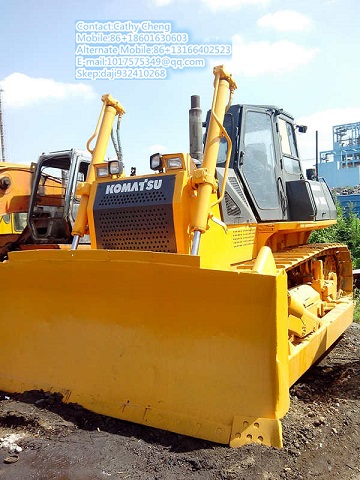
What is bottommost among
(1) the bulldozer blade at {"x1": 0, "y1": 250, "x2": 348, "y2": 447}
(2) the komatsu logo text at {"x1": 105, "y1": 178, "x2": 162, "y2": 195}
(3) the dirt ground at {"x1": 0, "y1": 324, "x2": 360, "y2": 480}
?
(3) the dirt ground at {"x1": 0, "y1": 324, "x2": 360, "y2": 480}

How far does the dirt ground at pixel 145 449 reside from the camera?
2631mm

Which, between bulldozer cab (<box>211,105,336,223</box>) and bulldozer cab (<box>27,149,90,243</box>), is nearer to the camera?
bulldozer cab (<box>211,105,336,223</box>)

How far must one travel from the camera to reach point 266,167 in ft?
16.3

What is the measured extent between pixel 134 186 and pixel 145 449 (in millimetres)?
1961

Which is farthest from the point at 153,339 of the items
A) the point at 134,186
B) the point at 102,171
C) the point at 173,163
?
the point at 102,171

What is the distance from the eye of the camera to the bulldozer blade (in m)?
2.88

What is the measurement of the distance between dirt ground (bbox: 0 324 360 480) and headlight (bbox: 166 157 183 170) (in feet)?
6.36

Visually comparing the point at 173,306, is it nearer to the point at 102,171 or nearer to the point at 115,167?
the point at 115,167

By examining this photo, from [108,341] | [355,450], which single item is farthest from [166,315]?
[355,450]

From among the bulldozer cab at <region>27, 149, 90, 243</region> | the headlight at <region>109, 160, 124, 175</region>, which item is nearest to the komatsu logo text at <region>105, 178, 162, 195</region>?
the headlight at <region>109, 160, 124, 175</region>

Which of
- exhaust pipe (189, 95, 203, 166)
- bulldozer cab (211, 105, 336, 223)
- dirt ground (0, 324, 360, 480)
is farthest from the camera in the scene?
exhaust pipe (189, 95, 203, 166)

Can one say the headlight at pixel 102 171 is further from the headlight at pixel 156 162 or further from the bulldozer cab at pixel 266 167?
the bulldozer cab at pixel 266 167

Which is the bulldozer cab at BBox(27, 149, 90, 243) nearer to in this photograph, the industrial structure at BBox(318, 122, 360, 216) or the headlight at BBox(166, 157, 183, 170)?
the headlight at BBox(166, 157, 183, 170)

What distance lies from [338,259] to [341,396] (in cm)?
341
